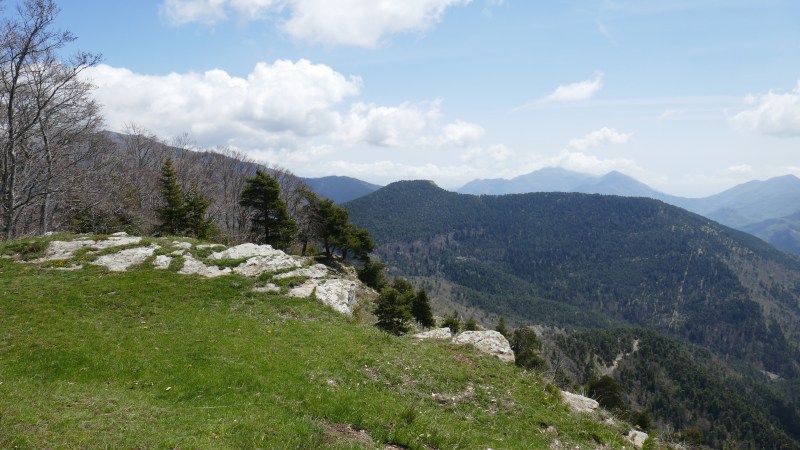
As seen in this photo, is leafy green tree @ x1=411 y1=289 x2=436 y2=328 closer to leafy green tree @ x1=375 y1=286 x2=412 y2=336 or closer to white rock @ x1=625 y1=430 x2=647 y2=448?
leafy green tree @ x1=375 y1=286 x2=412 y2=336

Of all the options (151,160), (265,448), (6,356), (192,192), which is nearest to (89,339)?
(6,356)

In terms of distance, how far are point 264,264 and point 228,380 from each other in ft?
55.2

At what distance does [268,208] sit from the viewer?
200 feet

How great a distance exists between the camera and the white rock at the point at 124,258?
29000 millimetres

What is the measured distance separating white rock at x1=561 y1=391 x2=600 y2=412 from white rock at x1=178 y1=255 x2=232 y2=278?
2422cm

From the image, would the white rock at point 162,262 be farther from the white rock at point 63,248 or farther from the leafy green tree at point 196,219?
the leafy green tree at point 196,219

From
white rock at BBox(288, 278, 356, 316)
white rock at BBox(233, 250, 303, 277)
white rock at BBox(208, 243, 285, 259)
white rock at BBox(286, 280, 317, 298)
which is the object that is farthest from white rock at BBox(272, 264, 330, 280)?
white rock at BBox(208, 243, 285, 259)

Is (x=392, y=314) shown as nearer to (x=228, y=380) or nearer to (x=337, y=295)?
(x=337, y=295)

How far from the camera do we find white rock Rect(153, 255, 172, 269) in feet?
97.7

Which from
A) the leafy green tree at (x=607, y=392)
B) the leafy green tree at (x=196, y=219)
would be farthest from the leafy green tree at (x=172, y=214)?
the leafy green tree at (x=607, y=392)

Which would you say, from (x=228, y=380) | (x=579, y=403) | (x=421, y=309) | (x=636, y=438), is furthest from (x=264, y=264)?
(x=421, y=309)

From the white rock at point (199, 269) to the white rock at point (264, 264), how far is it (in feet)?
3.34

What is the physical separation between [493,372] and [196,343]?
14893 mm

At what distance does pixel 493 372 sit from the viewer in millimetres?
21125
